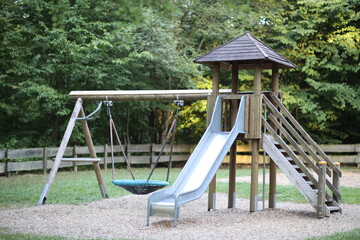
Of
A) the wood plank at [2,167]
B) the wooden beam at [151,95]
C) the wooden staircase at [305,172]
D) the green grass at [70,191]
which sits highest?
the wooden beam at [151,95]

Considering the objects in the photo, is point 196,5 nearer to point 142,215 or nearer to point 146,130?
point 146,130

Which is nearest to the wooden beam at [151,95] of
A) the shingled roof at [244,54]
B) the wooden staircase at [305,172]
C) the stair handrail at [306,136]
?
the shingled roof at [244,54]

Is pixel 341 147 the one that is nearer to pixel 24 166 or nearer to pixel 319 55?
pixel 319 55

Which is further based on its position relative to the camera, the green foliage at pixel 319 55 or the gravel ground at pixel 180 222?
the green foliage at pixel 319 55

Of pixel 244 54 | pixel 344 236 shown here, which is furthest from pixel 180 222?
pixel 244 54

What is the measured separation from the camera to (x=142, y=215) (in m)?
9.59

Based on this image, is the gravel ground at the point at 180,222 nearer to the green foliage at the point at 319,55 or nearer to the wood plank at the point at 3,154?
the wood plank at the point at 3,154

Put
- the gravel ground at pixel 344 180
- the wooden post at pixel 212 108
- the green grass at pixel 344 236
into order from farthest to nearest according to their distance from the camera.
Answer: the gravel ground at pixel 344 180
the wooden post at pixel 212 108
the green grass at pixel 344 236

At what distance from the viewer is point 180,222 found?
8.60 m

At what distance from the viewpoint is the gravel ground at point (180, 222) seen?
24.8 ft

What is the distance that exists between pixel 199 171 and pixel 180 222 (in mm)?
884

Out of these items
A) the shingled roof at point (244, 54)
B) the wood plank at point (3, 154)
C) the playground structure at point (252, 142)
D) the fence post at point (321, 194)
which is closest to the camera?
the playground structure at point (252, 142)

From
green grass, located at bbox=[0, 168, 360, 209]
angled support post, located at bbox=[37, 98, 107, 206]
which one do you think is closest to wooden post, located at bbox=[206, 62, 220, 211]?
green grass, located at bbox=[0, 168, 360, 209]

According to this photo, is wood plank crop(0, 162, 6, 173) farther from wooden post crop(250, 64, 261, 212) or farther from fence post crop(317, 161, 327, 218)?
fence post crop(317, 161, 327, 218)
